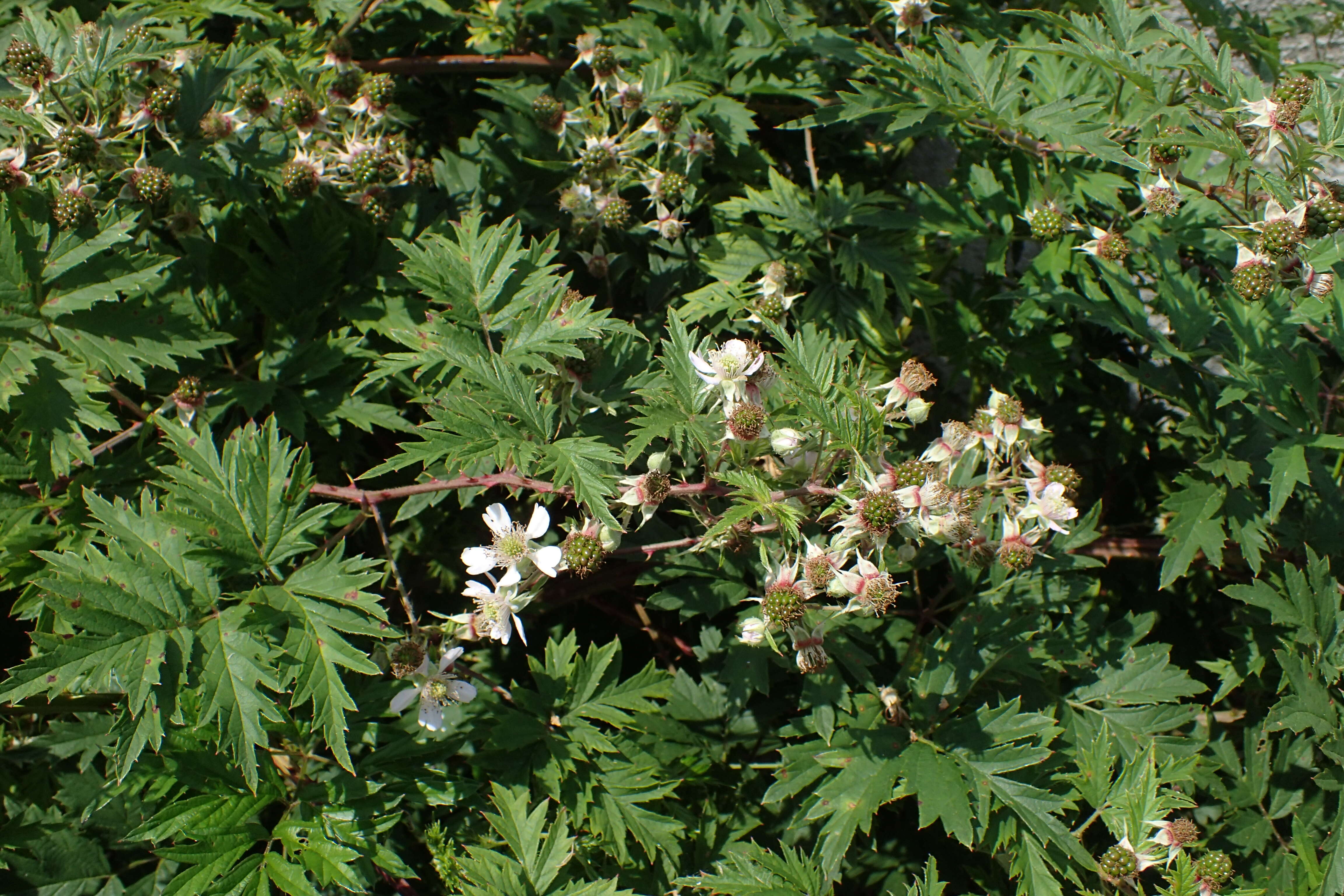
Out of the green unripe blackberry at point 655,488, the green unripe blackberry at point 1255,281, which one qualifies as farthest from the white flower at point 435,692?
the green unripe blackberry at point 1255,281

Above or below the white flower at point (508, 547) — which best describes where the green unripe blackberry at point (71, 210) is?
above

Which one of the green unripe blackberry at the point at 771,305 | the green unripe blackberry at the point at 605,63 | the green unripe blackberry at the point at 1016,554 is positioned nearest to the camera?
the green unripe blackberry at the point at 1016,554

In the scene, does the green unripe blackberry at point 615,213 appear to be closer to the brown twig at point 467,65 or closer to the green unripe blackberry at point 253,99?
the brown twig at point 467,65

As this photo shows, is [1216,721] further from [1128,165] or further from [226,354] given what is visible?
[226,354]

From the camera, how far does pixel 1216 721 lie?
3.32 meters

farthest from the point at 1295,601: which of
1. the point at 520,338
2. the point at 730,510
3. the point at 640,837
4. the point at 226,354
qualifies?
the point at 226,354

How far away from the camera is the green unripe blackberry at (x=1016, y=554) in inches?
95.9

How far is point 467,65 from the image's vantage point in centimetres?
368

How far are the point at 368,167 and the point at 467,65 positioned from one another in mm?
872

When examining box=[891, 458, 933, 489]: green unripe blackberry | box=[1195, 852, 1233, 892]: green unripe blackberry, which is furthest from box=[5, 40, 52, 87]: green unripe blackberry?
box=[1195, 852, 1233, 892]: green unripe blackberry

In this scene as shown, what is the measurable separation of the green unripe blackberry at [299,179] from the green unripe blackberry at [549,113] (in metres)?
0.83

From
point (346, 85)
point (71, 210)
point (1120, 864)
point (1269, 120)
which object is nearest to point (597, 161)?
point (346, 85)

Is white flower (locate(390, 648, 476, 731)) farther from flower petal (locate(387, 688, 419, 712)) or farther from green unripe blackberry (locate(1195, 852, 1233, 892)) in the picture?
green unripe blackberry (locate(1195, 852, 1233, 892))

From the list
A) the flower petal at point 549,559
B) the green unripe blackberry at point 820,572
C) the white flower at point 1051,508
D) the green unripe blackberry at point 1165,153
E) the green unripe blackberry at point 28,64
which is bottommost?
the white flower at point 1051,508
